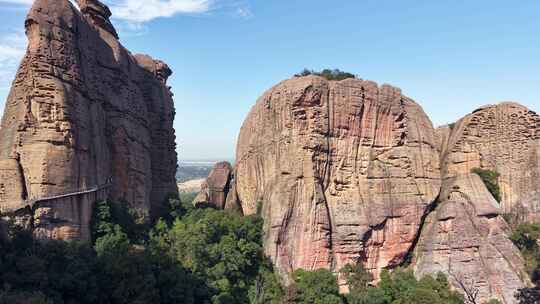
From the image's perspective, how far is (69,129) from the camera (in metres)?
25.0

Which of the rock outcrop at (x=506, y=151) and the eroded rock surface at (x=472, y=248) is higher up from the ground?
the rock outcrop at (x=506, y=151)

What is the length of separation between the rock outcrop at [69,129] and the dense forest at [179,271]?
1650mm

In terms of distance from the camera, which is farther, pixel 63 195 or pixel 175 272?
pixel 175 272

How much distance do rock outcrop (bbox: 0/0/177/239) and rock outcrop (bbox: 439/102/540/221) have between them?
2181cm

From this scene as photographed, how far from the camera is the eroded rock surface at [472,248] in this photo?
27875 mm

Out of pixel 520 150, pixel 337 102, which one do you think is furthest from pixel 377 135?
pixel 520 150

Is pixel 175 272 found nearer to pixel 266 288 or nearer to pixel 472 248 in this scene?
pixel 266 288

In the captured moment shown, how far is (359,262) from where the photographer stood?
29797mm

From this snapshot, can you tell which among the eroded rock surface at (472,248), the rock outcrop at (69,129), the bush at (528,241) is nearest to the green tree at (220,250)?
the rock outcrop at (69,129)

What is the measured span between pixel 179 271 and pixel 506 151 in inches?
899

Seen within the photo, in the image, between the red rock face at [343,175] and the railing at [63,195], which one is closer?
the railing at [63,195]

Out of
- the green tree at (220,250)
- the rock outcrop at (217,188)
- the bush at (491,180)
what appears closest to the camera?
the green tree at (220,250)

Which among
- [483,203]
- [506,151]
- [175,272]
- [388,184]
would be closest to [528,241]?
[483,203]

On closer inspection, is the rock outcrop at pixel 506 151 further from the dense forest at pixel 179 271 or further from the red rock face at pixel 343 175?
the dense forest at pixel 179 271
